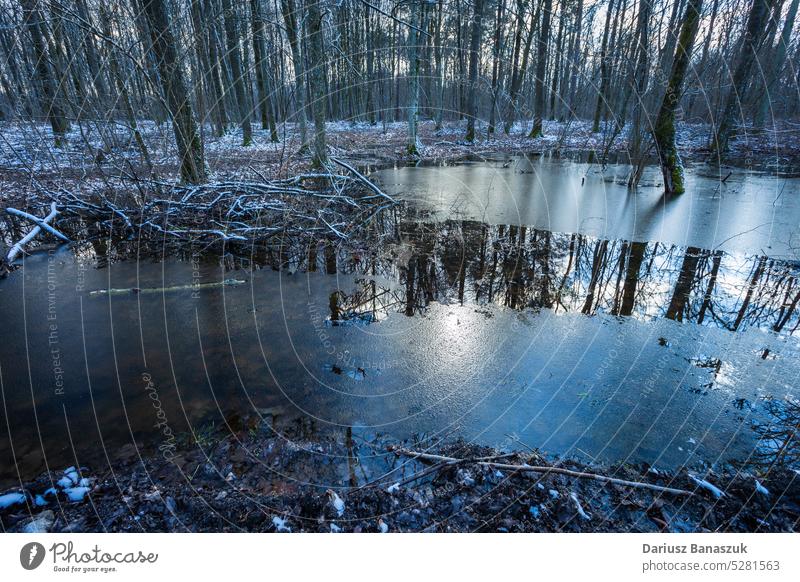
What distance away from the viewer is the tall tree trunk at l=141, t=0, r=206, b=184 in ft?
30.1

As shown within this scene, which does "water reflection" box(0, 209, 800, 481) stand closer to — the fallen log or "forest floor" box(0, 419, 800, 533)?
the fallen log

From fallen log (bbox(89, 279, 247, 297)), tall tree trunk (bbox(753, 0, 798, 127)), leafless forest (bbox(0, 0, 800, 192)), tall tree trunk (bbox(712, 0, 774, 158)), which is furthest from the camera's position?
tall tree trunk (bbox(753, 0, 798, 127))

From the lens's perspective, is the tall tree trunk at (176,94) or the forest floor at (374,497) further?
the tall tree trunk at (176,94)

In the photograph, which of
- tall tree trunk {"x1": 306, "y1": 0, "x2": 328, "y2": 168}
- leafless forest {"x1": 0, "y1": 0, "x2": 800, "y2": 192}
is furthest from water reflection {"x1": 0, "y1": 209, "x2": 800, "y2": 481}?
tall tree trunk {"x1": 306, "y1": 0, "x2": 328, "y2": 168}

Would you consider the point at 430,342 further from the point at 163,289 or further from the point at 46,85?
the point at 46,85

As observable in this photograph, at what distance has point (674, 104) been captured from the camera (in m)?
10.0

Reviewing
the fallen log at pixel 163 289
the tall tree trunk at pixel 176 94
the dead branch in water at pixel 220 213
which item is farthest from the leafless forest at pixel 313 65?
the fallen log at pixel 163 289

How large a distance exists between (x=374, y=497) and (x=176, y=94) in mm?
11621

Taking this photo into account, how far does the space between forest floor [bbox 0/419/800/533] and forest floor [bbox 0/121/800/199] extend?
702 centimetres

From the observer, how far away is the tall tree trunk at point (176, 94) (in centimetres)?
916

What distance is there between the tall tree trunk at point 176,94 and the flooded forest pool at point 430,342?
3.34m

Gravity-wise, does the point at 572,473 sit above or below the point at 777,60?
below

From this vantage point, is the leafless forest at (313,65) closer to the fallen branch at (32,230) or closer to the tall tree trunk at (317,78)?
the tall tree trunk at (317,78)

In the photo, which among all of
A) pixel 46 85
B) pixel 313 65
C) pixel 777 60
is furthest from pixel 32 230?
pixel 777 60
